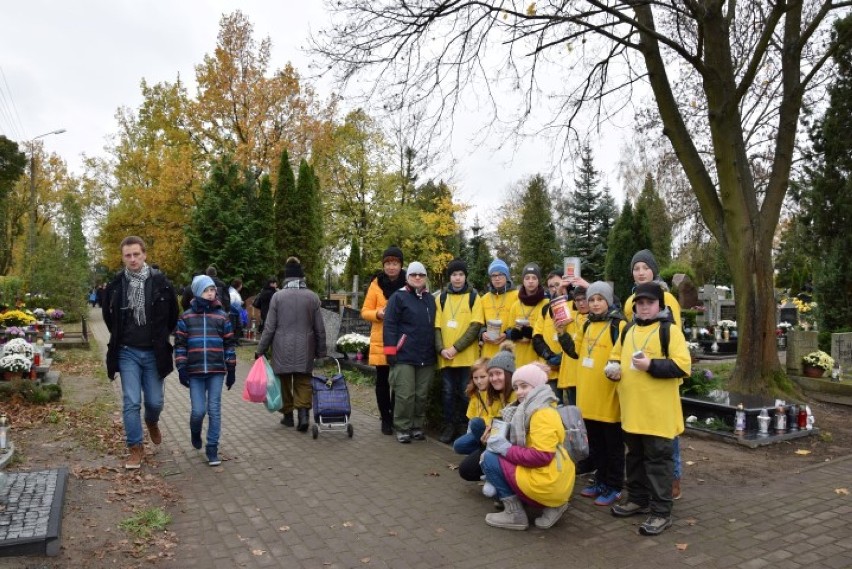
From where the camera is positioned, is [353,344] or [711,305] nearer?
[353,344]

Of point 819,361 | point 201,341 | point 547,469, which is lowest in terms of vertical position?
point 547,469

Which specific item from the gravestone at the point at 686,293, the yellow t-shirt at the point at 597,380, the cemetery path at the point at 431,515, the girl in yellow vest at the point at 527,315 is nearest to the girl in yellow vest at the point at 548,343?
the girl in yellow vest at the point at 527,315

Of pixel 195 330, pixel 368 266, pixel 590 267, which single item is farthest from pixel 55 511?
pixel 590 267

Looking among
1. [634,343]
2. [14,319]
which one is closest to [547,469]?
[634,343]

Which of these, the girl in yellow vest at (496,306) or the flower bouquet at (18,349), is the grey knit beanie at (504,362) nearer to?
the girl in yellow vest at (496,306)

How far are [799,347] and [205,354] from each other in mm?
10288

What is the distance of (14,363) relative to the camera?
29.6ft

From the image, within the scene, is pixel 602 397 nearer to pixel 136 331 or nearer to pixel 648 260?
pixel 648 260

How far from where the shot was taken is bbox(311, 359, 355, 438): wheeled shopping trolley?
23.6ft

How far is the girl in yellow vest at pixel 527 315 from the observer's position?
6.20 m

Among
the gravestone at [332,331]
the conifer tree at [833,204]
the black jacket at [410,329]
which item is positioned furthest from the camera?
the conifer tree at [833,204]

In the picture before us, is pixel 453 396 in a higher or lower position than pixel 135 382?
lower

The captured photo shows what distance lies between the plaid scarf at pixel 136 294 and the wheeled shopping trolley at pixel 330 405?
7.39 ft

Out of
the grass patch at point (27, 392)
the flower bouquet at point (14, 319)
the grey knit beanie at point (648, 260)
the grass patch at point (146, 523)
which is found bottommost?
the grass patch at point (146, 523)
